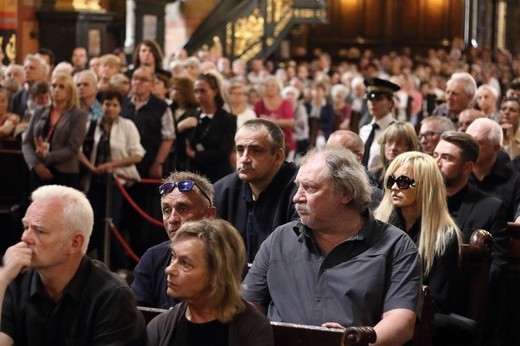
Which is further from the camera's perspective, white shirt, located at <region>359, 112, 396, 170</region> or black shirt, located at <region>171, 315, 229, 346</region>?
white shirt, located at <region>359, 112, 396, 170</region>

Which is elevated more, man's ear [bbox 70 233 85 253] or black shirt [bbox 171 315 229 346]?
man's ear [bbox 70 233 85 253]

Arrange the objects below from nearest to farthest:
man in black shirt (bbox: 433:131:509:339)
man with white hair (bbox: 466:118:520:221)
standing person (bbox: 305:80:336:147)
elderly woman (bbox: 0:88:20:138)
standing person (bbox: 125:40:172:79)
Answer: man in black shirt (bbox: 433:131:509:339) → man with white hair (bbox: 466:118:520:221) → elderly woman (bbox: 0:88:20:138) → standing person (bbox: 125:40:172:79) → standing person (bbox: 305:80:336:147)

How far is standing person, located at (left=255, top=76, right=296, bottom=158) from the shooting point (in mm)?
14766

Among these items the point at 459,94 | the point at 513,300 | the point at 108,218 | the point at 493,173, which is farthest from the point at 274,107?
the point at 513,300

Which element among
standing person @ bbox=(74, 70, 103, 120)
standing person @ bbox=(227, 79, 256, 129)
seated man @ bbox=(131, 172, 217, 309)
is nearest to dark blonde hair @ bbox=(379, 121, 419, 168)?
seated man @ bbox=(131, 172, 217, 309)

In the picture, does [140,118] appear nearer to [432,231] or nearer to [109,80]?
[109,80]

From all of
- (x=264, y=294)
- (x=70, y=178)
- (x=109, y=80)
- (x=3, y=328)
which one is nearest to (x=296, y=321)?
(x=264, y=294)

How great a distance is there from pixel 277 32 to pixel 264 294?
23.0 metres

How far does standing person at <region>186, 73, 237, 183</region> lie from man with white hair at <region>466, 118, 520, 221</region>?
2.85 meters

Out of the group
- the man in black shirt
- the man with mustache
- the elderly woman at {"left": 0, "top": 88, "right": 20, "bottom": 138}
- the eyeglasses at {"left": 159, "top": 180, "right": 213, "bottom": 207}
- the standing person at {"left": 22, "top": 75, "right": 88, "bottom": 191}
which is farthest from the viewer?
the elderly woman at {"left": 0, "top": 88, "right": 20, "bottom": 138}

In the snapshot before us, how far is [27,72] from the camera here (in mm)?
13297

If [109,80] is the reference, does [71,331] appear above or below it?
below

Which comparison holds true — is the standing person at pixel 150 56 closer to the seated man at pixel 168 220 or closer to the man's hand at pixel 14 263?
the seated man at pixel 168 220

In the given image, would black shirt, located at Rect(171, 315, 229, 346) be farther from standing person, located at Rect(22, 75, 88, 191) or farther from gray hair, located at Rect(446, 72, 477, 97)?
gray hair, located at Rect(446, 72, 477, 97)
